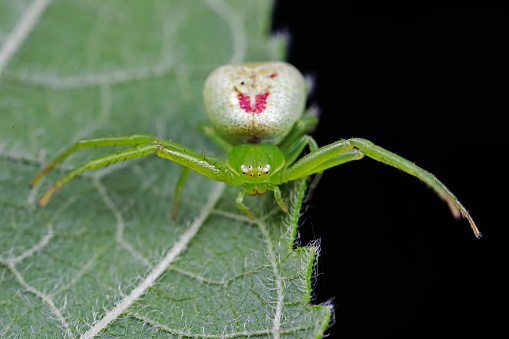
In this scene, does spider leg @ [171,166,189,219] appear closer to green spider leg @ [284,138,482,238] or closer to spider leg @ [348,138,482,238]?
green spider leg @ [284,138,482,238]

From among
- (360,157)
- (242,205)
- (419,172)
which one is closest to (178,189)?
(242,205)

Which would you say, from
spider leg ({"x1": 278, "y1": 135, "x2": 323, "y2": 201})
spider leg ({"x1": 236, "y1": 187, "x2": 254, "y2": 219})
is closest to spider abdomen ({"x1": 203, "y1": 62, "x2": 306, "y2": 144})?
spider leg ({"x1": 278, "y1": 135, "x2": 323, "y2": 201})

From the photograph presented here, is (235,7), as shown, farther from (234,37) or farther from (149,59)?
(149,59)

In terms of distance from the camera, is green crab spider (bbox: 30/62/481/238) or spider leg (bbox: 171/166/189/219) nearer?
green crab spider (bbox: 30/62/481/238)

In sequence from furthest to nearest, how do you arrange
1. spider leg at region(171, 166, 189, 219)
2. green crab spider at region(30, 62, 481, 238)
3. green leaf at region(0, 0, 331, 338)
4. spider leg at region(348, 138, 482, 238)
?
1. spider leg at region(171, 166, 189, 219)
2. green crab spider at region(30, 62, 481, 238)
3. green leaf at region(0, 0, 331, 338)
4. spider leg at region(348, 138, 482, 238)

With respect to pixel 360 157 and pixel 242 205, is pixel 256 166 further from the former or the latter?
pixel 360 157

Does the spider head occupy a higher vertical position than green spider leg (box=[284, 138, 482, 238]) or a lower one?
lower

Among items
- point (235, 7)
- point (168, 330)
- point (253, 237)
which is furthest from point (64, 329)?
point (235, 7)
